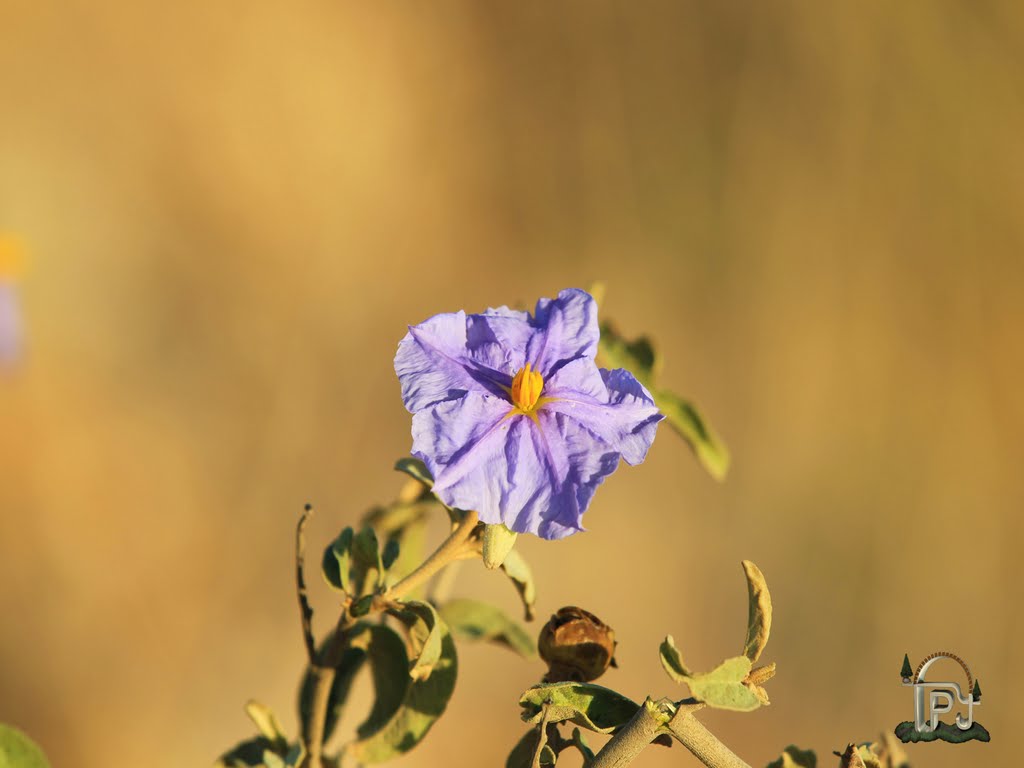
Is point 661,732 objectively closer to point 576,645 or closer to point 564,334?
point 576,645

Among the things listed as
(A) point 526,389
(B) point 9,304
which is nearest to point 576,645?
(A) point 526,389

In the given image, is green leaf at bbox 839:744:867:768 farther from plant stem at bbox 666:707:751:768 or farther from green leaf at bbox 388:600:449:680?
green leaf at bbox 388:600:449:680

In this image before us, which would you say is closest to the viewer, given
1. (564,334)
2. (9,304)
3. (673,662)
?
(673,662)

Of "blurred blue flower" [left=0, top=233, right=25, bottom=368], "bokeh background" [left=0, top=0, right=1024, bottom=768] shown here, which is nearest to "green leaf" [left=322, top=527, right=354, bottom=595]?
"bokeh background" [left=0, top=0, right=1024, bottom=768]

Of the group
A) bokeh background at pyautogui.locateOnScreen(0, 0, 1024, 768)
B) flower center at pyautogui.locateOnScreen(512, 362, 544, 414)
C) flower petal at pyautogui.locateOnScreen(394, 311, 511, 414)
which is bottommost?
bokeh background at pyautogui.locateOnScreen(0, 0, 1024, 768)

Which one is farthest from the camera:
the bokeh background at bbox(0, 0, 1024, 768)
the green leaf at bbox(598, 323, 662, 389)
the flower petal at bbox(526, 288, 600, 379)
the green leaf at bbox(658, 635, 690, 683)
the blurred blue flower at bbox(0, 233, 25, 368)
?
the bokeh background at bbox(0, 0, 1024, 768)

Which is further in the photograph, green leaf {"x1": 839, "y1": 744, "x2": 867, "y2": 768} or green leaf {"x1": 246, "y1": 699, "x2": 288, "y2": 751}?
green leaf {"x1": 246, "y1": 699, "x2": 288, "y2": 751}
